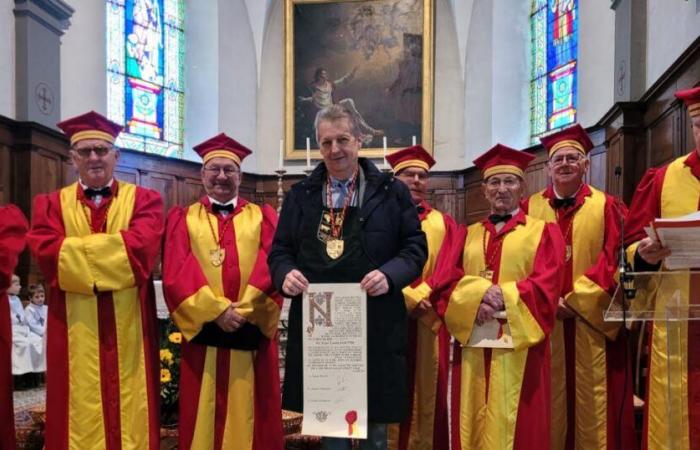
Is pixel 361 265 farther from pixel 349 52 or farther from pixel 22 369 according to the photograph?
pixel 349 52

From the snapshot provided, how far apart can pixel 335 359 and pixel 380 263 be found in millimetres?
459

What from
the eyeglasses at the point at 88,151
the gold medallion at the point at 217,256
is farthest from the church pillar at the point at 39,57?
the gold medallion at the point at 217,256

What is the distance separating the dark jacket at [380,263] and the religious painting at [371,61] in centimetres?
1078

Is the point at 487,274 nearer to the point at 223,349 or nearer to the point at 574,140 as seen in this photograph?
the point at 574,140

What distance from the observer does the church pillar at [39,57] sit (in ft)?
30.3

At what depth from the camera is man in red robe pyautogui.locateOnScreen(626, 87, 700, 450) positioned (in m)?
2.83

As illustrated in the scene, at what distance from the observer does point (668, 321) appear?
2.56 meters

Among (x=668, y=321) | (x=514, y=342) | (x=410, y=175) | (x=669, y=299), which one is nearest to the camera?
(x=668, y=321)

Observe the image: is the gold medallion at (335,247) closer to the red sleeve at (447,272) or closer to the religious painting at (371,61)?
the red sleeve at (447,272)

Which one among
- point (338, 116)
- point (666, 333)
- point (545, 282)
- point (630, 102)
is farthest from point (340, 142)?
point (630, 102)

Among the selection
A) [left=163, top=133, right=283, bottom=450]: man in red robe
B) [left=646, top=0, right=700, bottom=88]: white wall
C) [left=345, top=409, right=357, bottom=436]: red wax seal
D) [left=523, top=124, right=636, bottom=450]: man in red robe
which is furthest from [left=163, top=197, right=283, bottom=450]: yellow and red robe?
[left=646, top=0, right=700, bottom=88]: white wall

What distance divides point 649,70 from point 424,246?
6413mm

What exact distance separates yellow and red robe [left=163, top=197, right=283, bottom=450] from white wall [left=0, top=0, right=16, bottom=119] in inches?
257

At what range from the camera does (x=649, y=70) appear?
816cm
